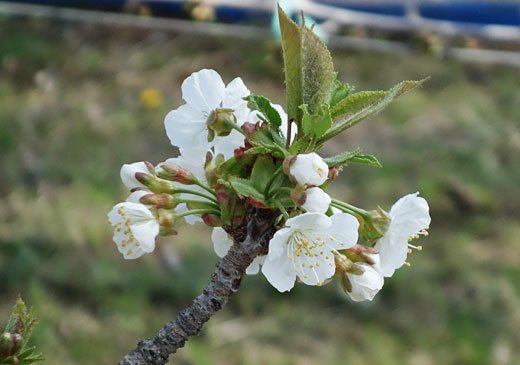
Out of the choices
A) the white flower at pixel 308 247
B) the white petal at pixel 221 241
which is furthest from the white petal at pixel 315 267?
the white petal at pixel 221 241

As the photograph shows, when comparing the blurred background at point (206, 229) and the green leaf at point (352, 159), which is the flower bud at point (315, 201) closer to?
the green leaf at point (352, 159)

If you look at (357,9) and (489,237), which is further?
(357,9)

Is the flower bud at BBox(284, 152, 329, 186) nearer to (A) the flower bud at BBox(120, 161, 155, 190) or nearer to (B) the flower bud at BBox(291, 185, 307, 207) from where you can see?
(B) the flower bud at BBox(291, 185, 307, 207)

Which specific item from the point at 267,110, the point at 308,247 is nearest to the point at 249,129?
the point at 267,110

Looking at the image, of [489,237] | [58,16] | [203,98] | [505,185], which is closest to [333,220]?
[203,98]

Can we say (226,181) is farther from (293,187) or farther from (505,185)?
(505,185)
